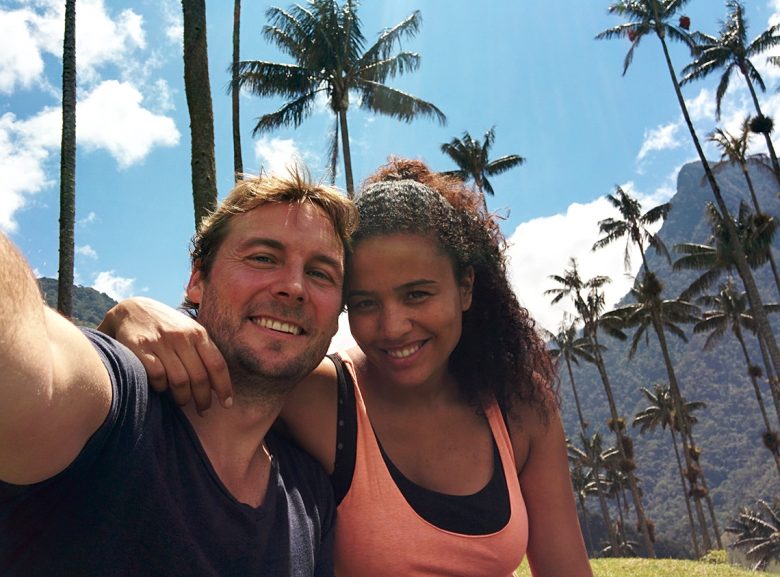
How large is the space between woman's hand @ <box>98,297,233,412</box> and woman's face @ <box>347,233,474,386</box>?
0.91 meters

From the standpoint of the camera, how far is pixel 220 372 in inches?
75.0

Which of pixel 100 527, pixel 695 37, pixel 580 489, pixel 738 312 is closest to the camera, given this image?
pixel 100 527

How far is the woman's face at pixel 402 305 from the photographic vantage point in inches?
106

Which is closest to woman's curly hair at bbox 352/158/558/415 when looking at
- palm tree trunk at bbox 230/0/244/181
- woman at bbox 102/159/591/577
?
woman at bbox 102/159/591/577

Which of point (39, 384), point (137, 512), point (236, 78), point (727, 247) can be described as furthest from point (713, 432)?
point (39, 384)

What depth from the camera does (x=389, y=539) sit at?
2.43m

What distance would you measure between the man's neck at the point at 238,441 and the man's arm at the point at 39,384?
21.6 inches

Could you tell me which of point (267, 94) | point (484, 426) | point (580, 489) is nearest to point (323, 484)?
point (484, 426)

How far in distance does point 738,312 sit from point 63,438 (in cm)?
5354

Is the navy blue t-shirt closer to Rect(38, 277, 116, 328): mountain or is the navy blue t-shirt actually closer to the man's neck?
the man's neck

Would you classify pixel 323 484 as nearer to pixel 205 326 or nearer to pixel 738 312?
pixel 205 326

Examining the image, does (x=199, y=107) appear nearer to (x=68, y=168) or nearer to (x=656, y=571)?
(x=68, y=168)

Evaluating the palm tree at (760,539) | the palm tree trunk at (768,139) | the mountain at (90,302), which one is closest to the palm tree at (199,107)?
the palm tree trunk at (768,139)

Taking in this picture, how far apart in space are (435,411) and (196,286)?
53.0 inches
